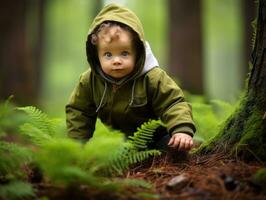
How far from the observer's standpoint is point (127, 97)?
434 centimetres

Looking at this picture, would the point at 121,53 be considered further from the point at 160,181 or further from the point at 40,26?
the point at 40,26

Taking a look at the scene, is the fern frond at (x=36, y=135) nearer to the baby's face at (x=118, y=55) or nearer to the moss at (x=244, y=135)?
the baby's face at (x=118, y=55)

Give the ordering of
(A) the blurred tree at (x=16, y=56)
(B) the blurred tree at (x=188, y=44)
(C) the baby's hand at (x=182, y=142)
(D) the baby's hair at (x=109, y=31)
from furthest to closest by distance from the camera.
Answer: (B) the blurred tree at (x=188, y=44)
(A) the blurred tree at (x=16, y=56)
(D) the baby's hair at (x=109, y=31)
(C) the baby's hand at (x=182, y=142)

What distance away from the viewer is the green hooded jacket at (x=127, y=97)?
4148 millimetres

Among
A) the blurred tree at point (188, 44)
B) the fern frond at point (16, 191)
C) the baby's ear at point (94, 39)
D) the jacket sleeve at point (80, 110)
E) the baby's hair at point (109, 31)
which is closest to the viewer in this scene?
the fern frond at point (16, 191)

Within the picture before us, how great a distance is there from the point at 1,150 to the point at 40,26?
17.6 m

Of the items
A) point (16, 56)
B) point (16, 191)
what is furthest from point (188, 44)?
point (16, 191)

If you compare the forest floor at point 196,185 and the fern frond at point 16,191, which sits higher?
the forest floor at point 196,185

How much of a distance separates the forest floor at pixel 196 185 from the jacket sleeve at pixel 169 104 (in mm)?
365

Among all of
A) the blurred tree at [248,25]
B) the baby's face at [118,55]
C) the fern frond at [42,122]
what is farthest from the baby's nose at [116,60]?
the blurred tree at [248,25]

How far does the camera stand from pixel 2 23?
10930 millimetres

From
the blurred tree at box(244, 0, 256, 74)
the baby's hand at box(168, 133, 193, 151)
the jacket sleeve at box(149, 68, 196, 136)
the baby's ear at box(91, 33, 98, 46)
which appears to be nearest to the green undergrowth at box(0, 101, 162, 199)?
the baby's hand at box(168, 133, 193, 151)

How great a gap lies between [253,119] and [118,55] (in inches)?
51.1

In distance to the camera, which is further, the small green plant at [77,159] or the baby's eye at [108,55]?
the baby's eye at [108,55]
